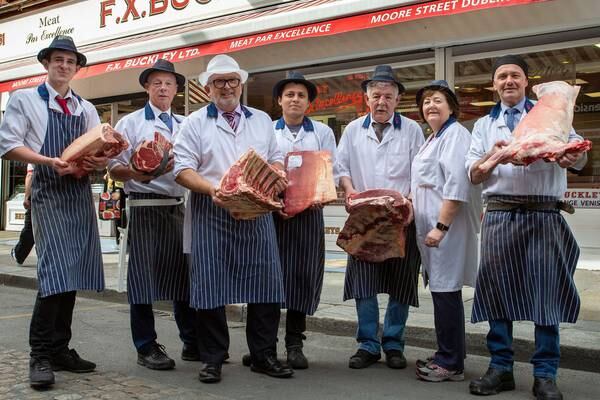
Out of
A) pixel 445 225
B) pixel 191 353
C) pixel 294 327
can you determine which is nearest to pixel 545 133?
pixel 445 225

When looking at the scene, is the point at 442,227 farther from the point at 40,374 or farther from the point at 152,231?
the point at 40,374

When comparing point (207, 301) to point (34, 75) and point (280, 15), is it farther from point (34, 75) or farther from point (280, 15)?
point (34, 75)

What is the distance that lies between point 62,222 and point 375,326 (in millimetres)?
2176

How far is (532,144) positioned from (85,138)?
2.60m

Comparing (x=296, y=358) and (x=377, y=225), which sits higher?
(x=377, y=225)

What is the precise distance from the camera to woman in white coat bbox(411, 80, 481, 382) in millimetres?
4344

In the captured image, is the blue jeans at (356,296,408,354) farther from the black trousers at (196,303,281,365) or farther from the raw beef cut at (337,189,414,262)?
the black trousers at (196,303,281,365)

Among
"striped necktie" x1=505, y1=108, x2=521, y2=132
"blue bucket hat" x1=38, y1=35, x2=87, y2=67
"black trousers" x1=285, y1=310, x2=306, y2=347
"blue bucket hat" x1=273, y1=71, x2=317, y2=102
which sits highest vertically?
"blue bucket hat" x1=38, y1=35, x2=87, y2=67

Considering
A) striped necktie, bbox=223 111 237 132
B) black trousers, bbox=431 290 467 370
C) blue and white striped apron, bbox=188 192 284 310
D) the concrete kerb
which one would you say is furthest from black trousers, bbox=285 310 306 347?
striped necktie, bbox=223 111 237 132

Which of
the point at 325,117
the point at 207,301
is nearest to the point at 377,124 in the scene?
the point at 207,301

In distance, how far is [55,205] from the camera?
172 inches

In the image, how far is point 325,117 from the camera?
35.3 ft

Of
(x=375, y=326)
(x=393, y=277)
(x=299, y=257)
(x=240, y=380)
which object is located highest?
(x=299, y=257)

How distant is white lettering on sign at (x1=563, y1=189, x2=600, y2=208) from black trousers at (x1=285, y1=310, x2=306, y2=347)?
4663mm
